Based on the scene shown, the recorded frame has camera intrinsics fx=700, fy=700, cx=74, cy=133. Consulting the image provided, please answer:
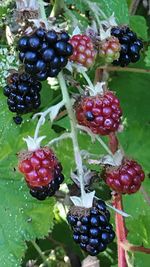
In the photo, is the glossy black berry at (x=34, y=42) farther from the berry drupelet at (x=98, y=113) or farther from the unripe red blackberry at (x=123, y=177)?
the unripe red blackberry at (x=123, y=177)

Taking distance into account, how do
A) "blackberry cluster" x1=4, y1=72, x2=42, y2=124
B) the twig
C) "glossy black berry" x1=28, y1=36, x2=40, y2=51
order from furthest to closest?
the twig, "blackberry cluster" x1=4, y1=72, x2=42, y2=124, "glossy black berry" x1=28, y1=36, x2=40, y2=51

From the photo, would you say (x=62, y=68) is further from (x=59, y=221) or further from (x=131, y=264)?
(x=59, y=221)

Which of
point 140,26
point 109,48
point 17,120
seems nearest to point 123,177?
point 109,48

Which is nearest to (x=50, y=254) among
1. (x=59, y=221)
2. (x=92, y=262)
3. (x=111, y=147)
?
(x=59, y=221)

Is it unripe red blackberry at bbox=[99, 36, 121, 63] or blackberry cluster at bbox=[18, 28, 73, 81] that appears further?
unripe red blackberry at bbox=[99, 36, 121, 63]

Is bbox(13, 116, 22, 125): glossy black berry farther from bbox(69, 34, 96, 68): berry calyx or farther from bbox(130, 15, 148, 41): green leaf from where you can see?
bbox(130, 15, 148, 41): green leaf

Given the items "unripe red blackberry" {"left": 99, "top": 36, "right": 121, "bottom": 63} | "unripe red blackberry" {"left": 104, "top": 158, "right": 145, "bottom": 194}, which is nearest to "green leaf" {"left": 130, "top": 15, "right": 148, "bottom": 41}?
"unripe red blackberry" {"left": 99, "top": 36, "right": 121, "bottom": 63}
